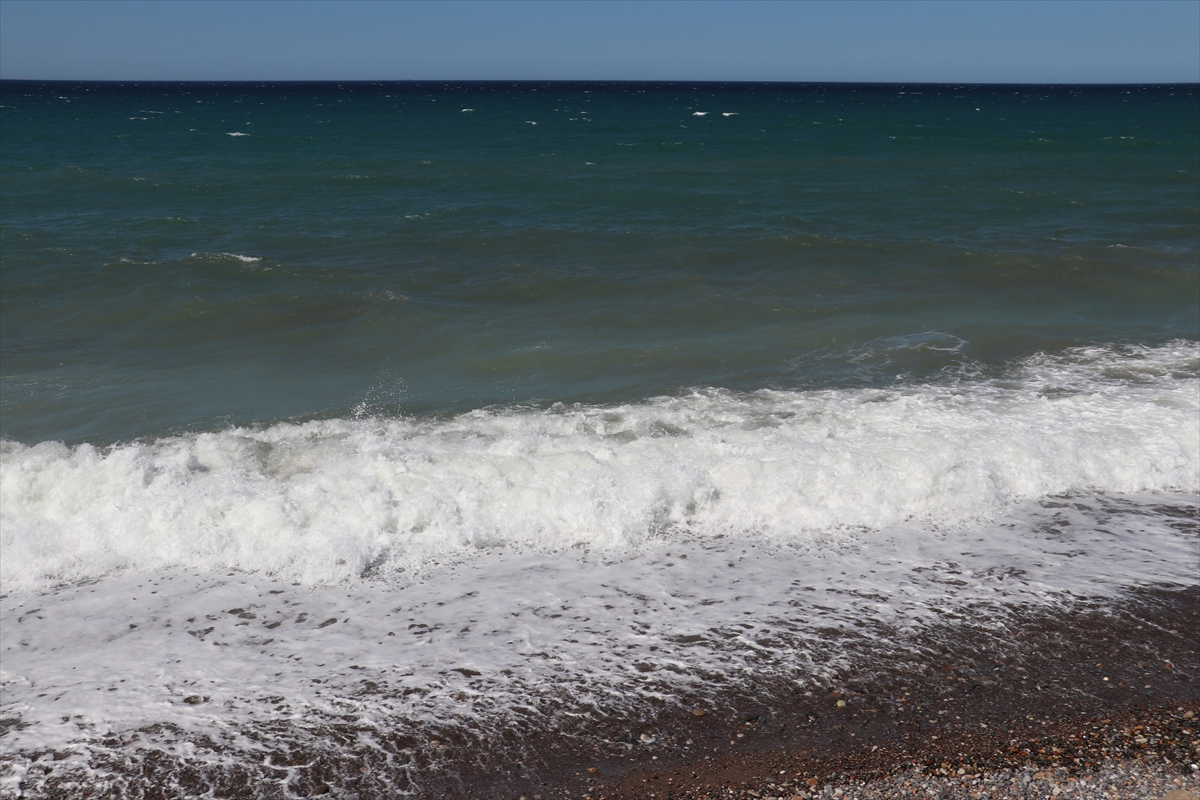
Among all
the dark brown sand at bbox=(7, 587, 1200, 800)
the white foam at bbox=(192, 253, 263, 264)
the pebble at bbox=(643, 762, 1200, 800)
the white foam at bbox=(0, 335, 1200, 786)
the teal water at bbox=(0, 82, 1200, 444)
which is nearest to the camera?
the pebble at bbox=(643, 762, 1200, 800)

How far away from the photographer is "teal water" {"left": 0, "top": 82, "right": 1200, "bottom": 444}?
35.5 feet

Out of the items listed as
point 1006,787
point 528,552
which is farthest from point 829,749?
point 528,552

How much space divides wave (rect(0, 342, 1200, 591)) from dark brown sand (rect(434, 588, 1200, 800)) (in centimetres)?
187

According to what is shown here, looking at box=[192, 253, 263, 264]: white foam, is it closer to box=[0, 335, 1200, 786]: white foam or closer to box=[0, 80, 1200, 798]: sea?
box=[0, 80, 1200, 798]: sea

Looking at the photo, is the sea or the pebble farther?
the sea

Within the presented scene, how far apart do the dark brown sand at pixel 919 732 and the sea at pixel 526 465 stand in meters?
0.17

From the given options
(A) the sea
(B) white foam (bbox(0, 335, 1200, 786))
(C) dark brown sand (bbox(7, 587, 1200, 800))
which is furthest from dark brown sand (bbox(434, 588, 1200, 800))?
(B) white foam (bbox(0, 335, 1200, 786))

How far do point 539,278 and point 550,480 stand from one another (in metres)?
8.25

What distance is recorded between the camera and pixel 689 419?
932 centimetres

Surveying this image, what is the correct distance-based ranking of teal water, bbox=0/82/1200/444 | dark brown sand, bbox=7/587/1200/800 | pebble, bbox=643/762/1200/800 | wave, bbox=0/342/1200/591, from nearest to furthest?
pebble, bbox=643/762/1200/800, dark brown sand, bbox=7/587/1200/800, wave, bbox=0/342/1200/591, teal water, bbox=0/82/1200/444

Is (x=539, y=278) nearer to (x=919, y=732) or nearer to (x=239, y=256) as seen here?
(x=239, y=256)

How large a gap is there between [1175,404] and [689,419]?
519 cm

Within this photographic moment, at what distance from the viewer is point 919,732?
4.65m

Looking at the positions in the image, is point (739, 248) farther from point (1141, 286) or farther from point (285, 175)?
point (285, 175)
